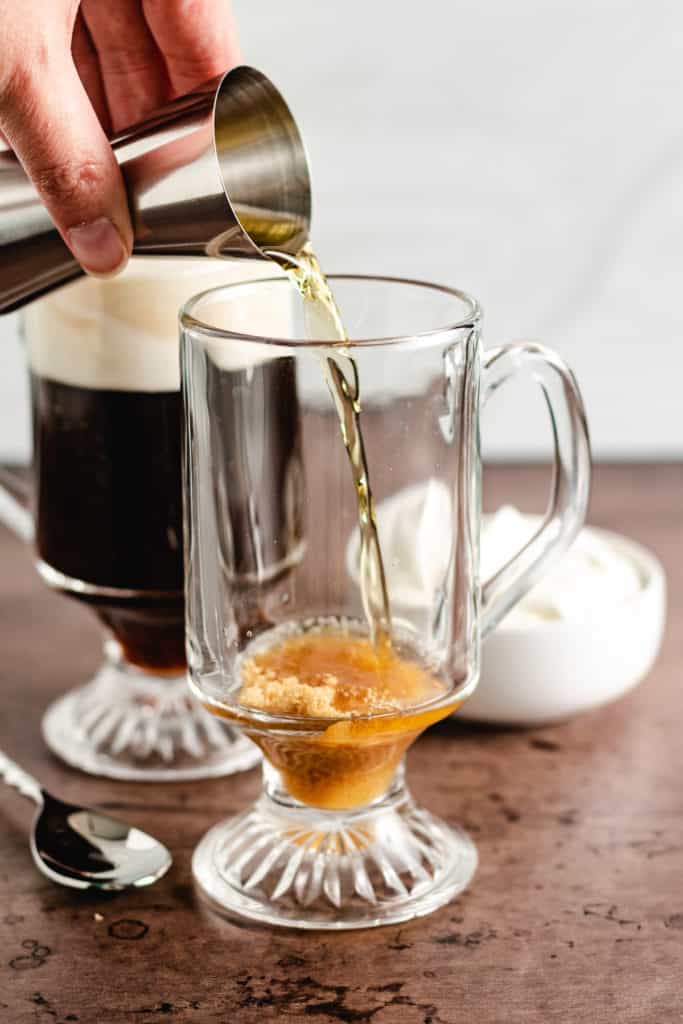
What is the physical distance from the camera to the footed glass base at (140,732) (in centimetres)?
85

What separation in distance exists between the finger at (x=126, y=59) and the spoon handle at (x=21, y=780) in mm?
415

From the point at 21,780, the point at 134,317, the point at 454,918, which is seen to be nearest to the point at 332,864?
the point at 454,918

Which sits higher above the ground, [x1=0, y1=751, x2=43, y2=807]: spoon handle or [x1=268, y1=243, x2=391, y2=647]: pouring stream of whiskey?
[x1=268, y1=243, x2=391, y2=647]: pouring stream of whiskey

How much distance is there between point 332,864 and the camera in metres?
0.72

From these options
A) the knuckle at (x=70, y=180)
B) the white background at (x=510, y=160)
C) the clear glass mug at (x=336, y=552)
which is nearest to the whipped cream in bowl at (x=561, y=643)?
the clear glass mug at (x=336, y=552)

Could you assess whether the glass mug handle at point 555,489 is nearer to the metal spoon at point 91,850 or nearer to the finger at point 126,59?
the metal spoon at point 91,850

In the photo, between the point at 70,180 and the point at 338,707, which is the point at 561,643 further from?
the point at 70,180

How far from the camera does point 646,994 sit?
63 cm

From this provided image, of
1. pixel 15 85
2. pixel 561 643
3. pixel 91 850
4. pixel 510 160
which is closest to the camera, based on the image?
pixel 15 85

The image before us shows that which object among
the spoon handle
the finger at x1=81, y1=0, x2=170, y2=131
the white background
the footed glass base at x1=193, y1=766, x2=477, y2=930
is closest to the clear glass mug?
the footed glass base at x1=193, y1=766, x2=477, y2=930

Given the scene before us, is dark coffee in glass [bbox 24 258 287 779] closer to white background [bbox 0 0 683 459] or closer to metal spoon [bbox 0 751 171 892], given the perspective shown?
metal spoon [bbox 0 751 171 892]

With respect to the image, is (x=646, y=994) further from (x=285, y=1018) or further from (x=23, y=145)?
(x=23, y=145)

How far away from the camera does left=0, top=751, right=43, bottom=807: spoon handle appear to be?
786 millimetres

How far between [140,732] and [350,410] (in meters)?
0.32
